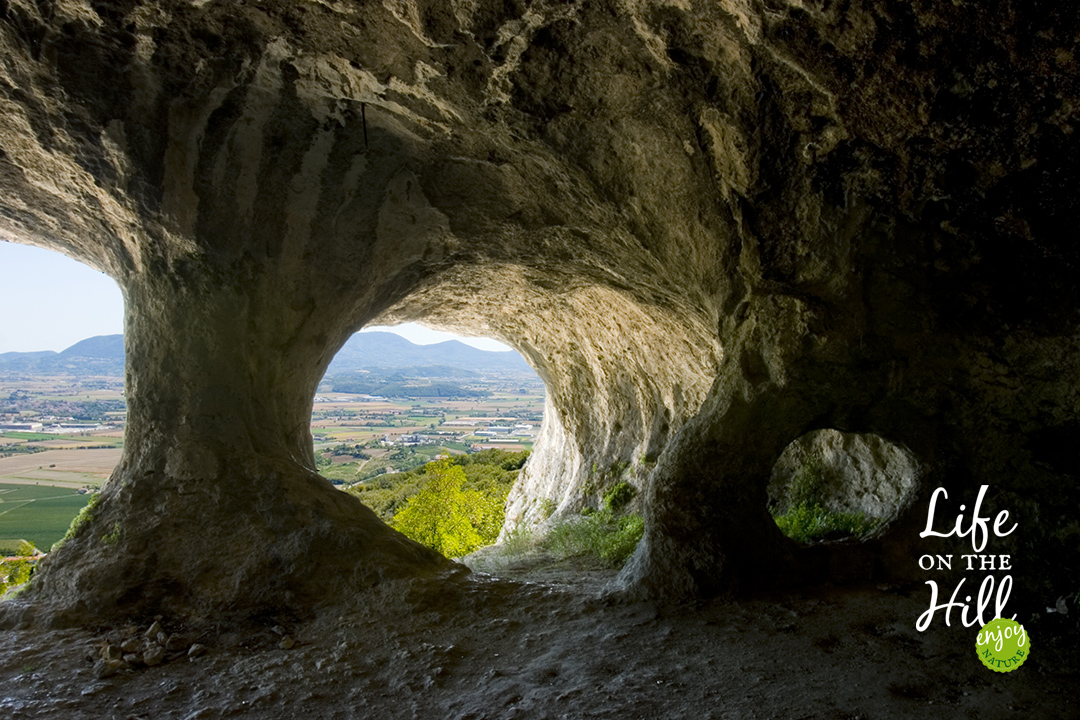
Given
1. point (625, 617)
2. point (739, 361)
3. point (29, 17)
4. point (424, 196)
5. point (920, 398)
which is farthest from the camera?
point (424, 196)

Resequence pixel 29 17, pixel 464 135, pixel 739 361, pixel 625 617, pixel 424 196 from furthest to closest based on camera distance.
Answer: pixel 424 196, pixel 464 135, pixel 739 361, pixel 625 617, pixel 29 17

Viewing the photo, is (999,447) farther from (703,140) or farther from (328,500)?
(328,500)

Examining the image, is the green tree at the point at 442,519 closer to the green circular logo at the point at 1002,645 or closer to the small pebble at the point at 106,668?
the small pebble at the point at 106,668

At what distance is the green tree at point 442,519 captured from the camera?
1130 cm

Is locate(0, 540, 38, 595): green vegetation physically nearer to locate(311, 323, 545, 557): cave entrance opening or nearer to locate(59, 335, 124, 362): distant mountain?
locate(311, 323, 545, 557): cave entrance opening

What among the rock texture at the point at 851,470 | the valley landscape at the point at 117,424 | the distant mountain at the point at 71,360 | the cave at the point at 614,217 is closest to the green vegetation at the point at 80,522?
the cave at the point at 614,217

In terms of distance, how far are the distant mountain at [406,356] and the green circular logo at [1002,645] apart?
208 ft

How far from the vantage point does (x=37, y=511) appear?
15.6 meters

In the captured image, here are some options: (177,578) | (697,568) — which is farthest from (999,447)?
(177,578)

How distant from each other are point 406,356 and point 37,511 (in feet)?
233

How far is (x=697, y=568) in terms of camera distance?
4.61 m

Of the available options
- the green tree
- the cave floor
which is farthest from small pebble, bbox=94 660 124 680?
the green tree

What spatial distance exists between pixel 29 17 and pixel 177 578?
405cm

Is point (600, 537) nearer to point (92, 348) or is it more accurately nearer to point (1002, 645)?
point (1002, 645)
